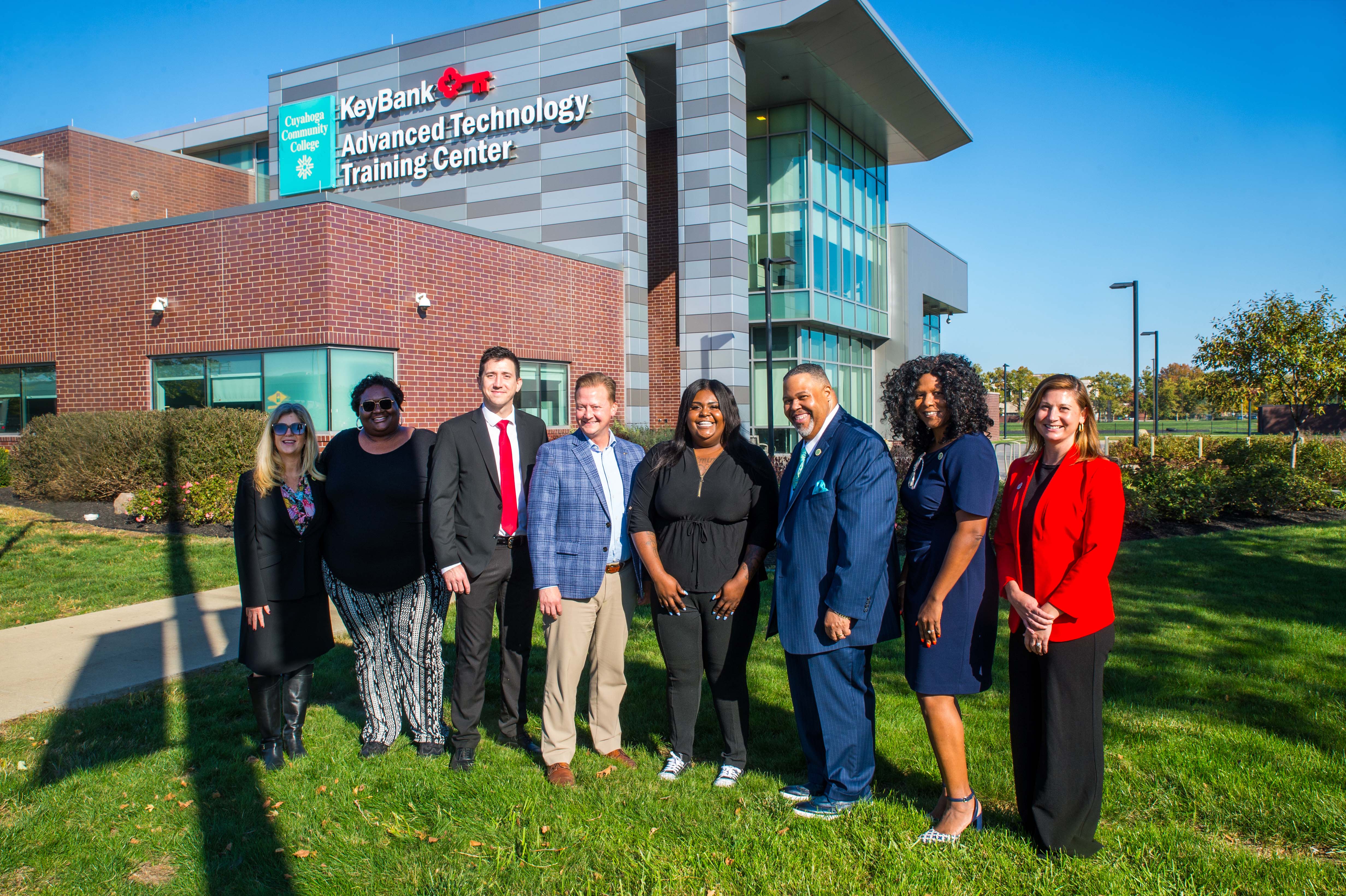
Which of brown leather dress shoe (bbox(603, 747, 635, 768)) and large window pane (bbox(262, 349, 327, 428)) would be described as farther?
large window pane (bbox(262, 349, 327, 428))

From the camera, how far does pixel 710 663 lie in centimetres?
404

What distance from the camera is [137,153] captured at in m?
27.3

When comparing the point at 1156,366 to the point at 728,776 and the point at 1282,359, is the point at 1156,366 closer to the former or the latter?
the point at 1282,359

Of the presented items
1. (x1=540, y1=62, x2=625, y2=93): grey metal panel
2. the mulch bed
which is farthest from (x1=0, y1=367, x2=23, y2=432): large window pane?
(x1=540, y1=62, x2=625, y2=93): grey metal panel

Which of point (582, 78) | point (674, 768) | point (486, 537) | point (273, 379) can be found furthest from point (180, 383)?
point (674, 768)

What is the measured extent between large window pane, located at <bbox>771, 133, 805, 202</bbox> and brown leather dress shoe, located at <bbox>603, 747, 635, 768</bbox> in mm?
21918

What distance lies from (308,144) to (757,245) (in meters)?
13.5

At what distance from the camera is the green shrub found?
37.4 ft

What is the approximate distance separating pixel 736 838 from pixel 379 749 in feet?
6.66

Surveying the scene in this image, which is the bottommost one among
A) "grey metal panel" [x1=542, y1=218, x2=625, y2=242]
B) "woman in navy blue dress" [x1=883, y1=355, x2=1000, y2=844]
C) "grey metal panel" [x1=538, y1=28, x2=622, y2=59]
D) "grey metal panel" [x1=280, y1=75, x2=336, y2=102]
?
"woman in navy blue dress" [x1=883, y1=355, x2=1000, y2=844]

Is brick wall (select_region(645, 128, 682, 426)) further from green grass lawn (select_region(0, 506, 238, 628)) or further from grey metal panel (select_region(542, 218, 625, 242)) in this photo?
green grass lawn (select_region(0, 506, 238, 628))

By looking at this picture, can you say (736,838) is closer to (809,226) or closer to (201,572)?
(201,572)

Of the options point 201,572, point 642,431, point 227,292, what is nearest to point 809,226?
point 642,431

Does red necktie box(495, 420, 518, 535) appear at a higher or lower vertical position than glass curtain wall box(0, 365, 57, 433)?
lower
